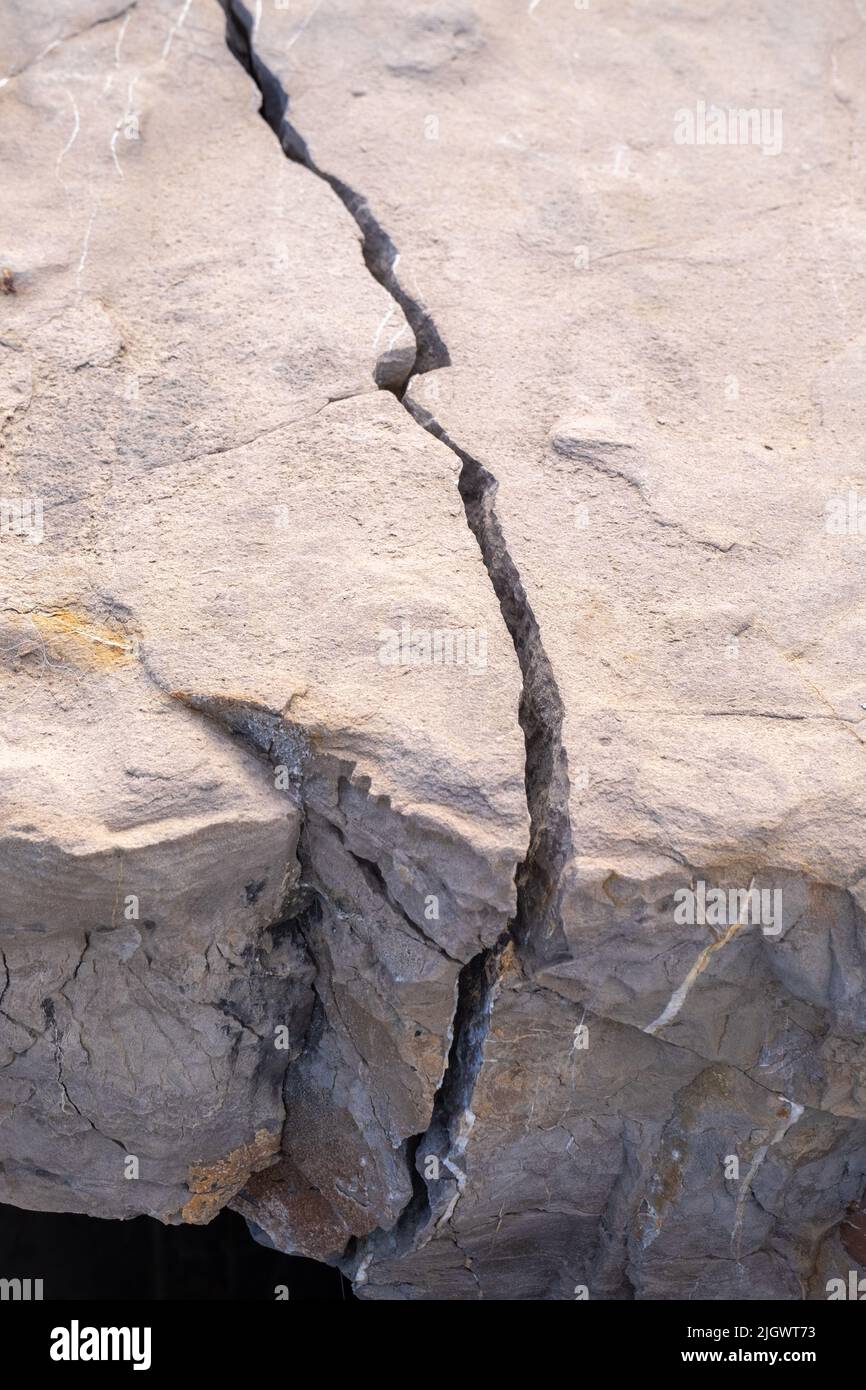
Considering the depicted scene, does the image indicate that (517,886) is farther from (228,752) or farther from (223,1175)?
(223,1175)

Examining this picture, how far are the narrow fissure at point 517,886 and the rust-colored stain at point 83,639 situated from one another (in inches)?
24.5

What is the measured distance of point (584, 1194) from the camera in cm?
246

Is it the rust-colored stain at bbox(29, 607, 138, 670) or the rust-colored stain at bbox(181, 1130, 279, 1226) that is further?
the rust-colored stain at bbox(181, 1130, 279, 1226)

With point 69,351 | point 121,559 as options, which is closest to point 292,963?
point 121,559

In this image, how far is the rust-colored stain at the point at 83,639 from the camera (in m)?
2.29

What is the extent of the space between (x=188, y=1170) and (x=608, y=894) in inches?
37.6

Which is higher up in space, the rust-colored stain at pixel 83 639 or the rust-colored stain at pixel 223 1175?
the rust-colored stain at pixel 83 639

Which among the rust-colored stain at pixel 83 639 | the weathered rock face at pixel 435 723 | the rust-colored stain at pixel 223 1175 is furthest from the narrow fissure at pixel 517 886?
the rust-colored stain at pixel 83 639

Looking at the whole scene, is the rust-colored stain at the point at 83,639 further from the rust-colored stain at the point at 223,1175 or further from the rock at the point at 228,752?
the rust-colored stain at the point at 223,1175

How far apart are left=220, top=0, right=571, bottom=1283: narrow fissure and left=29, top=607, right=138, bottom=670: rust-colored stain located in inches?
24.5

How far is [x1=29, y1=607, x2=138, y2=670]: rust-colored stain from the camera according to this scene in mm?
2287

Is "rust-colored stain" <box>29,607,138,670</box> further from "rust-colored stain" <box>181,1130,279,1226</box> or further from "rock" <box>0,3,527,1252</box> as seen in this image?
"rust-colored stain" <box>181,1130,279,1226</box>

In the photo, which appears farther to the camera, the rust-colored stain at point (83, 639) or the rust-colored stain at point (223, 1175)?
the rust-colored stain at point (223, 1175)

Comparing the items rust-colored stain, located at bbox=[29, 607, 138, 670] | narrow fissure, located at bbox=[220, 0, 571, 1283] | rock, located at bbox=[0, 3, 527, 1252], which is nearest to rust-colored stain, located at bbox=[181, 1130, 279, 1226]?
rock, located at bbox=[0, 3, 527, 1252]
